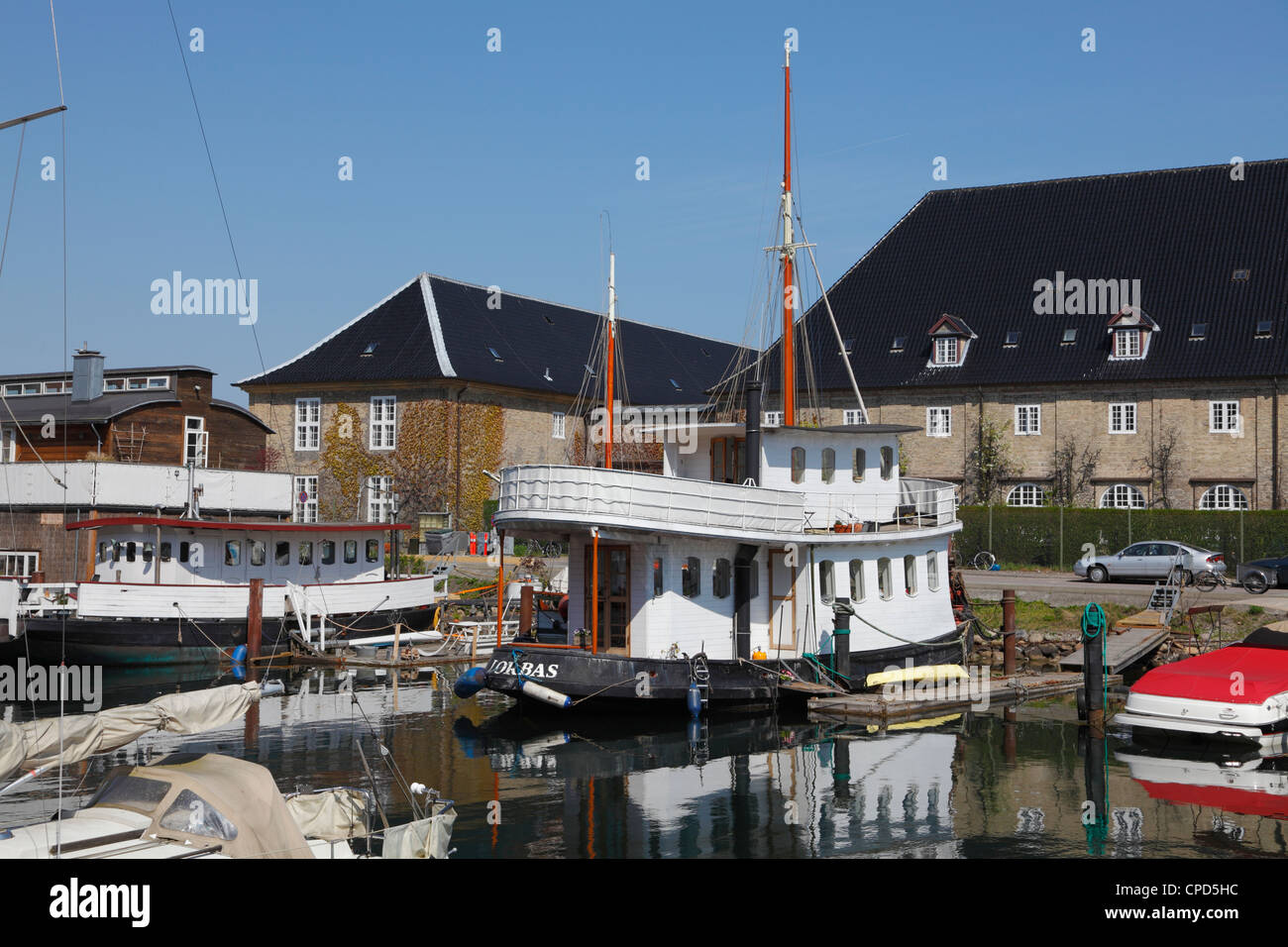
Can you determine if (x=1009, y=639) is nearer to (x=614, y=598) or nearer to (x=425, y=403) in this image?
(x=614, y=598)

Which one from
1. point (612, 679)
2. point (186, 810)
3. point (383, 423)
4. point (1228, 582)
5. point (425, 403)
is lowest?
point (612, 679)

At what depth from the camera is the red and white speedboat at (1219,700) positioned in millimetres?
22500

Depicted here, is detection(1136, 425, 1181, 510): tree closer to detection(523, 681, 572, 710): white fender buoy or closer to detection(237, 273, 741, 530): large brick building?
detection(237, 273, 741, 530): large brick building

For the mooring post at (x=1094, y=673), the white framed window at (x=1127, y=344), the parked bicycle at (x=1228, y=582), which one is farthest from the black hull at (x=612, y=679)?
the white framed window at (x=1127, y=344)

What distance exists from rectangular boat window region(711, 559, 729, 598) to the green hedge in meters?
18.4

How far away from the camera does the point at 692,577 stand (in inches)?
1039

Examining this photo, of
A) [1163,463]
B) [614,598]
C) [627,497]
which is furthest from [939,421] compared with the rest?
[627,497]

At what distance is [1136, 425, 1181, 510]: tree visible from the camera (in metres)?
52.7

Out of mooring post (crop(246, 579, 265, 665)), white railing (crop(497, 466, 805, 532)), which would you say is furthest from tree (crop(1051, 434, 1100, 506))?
mooring post (crop(246, 579, 265, 665))

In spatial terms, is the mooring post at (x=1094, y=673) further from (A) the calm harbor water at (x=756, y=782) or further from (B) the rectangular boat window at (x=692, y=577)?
(B) the rectangular boat window at (x=692, y=577)

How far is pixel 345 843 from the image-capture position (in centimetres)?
1386

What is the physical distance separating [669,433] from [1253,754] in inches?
521

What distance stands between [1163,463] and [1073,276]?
9.80 metres
